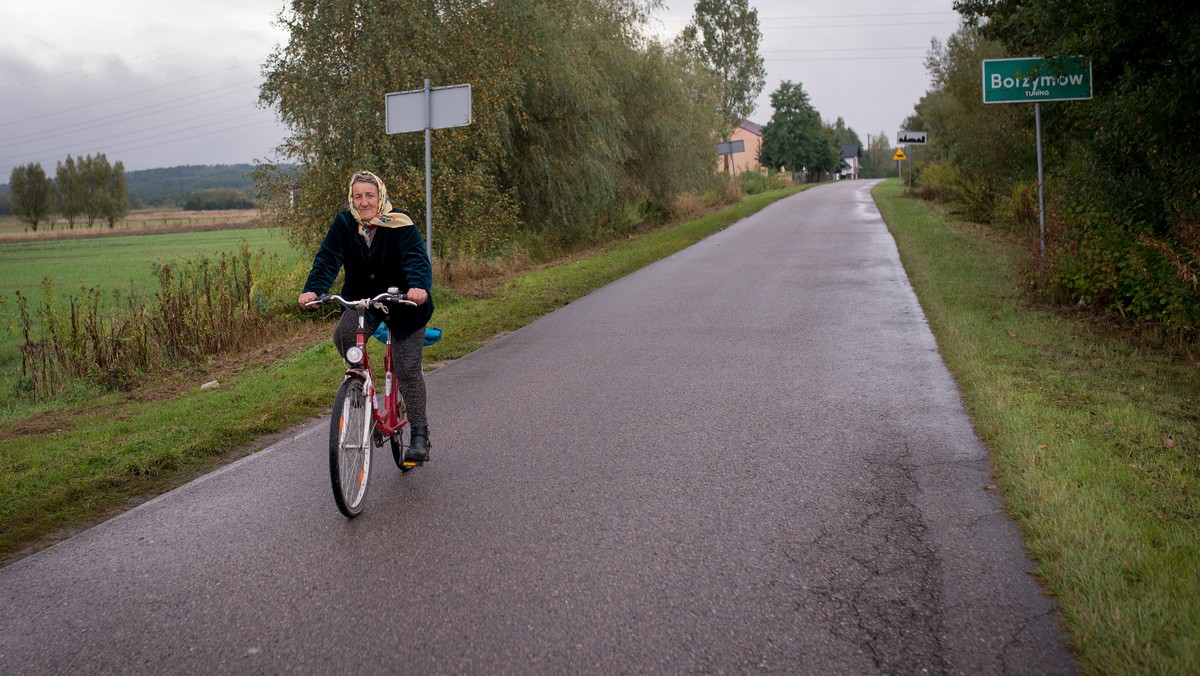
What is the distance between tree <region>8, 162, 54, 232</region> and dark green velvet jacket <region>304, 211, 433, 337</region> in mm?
77415

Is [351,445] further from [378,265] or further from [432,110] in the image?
[432,110]

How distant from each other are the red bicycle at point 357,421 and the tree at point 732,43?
201ft

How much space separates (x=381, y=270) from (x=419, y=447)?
3.58 ft

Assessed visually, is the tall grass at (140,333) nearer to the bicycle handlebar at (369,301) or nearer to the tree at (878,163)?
the bicycle handlebar at (369,301)

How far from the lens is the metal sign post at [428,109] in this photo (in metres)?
11.5

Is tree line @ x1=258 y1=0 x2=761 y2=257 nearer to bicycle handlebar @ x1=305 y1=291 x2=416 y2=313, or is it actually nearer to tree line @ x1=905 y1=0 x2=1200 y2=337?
tree line @ x1=905 y1=0 x2=1200 y2=337

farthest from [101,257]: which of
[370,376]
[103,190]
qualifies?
[103,190]

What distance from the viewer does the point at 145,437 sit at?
6605 millimetres

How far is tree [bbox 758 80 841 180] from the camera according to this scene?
327 feet

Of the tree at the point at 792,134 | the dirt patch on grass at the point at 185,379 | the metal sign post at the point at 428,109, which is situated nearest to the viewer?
the dirt patch on grass at the point at 185,379

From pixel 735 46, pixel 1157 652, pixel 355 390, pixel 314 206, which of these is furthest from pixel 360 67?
pixel 735 46

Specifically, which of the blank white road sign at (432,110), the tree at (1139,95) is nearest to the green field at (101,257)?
the blank white road sign at (432,110)

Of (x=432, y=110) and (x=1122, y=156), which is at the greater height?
(x=432, y=110)

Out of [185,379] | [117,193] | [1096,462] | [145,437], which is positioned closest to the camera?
[1096,462]
